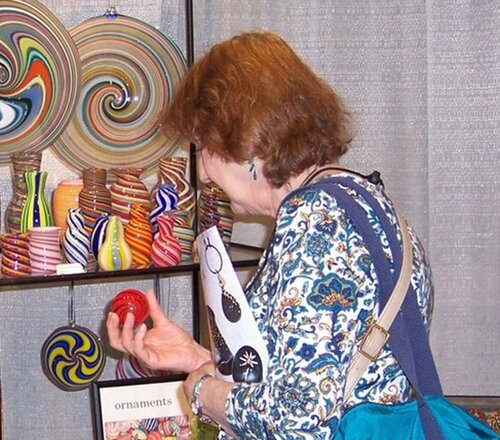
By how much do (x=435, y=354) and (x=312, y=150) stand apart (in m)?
1.56

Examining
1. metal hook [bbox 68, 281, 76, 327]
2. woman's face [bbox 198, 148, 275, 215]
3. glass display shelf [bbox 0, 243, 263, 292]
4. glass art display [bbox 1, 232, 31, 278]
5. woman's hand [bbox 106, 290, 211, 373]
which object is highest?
woman's face [bbox 198, 148, 275, 215]

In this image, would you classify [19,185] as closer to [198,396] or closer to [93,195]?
[93,195]

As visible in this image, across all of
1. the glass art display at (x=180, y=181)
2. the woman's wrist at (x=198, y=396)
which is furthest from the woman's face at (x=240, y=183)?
the glass art display at (x=180, y=181)

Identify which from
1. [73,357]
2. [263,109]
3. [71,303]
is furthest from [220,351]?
[71,303]

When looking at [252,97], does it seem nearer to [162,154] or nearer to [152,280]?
[162,154]

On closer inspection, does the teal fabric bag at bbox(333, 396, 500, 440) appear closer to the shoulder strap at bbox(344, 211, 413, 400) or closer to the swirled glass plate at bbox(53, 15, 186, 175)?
the shoulder strap at bbox(344, 211, 413, 400)

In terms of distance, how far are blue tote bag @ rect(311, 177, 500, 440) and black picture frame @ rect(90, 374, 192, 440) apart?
1037 millimetres

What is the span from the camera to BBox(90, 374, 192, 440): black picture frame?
228cm

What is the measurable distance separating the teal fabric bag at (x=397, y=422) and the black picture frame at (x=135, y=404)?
1036 millimetres

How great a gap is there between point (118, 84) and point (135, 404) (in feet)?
2.43

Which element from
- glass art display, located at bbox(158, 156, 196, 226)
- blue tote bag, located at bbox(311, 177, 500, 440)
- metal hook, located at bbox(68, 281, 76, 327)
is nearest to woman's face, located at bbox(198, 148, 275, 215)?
blue tote bag, located at bbox(311, 177, 500, 440)

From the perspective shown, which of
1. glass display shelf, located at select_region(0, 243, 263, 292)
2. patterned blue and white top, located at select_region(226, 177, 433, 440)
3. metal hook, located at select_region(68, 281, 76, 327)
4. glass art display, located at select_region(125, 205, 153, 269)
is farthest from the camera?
metal hook, located at select_region(68, 281, 76, 327)

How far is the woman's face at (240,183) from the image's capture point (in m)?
1.43

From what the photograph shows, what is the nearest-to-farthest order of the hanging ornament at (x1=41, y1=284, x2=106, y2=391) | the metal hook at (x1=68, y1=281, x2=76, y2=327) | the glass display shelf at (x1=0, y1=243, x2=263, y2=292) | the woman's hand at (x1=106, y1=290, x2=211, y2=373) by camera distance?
the woman's hand at (x1=106, y1=290, x2=211, y2=373) < the glass display shelf at (x1=0, y1=243, x2=263, y2=292) < the hanging ornament at (x1=41, y1=284, x2=106, y2=391) < the metal hook at (x1=68, y1=281, x2=76, y2=327)
